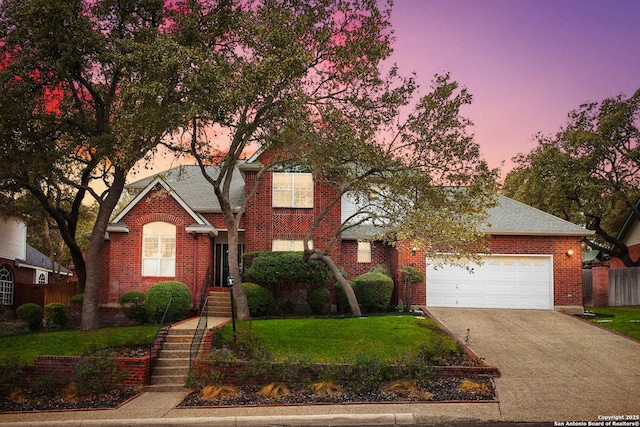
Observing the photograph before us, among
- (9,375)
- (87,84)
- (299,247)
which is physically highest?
(87,84)

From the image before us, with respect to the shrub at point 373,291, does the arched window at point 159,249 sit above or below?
above

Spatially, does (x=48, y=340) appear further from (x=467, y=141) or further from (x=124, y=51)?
(x=467, y=141)

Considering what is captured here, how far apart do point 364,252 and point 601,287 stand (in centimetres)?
1489

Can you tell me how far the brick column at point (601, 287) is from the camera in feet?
Result: 108

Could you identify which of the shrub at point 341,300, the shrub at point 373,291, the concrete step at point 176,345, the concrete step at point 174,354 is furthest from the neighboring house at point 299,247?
the concrete step at point 174,354

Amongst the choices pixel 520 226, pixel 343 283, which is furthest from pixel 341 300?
pixel 520 226

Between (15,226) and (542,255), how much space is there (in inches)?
1060

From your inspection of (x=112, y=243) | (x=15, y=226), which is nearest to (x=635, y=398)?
(x=112, y=243)

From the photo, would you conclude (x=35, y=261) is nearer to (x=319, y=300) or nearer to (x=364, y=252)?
(x=364, y=252)

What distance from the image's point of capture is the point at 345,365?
13930mm

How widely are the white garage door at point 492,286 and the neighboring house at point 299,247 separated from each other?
1.6 inches

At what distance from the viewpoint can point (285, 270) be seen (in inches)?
915

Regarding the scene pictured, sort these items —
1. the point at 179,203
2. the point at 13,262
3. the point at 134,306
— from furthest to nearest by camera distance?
the point at 13,262
the point at 179,203
the point at 134,306

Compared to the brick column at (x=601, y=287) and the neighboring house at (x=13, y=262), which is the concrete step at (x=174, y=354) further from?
the brick column at (x=601, y=287)
